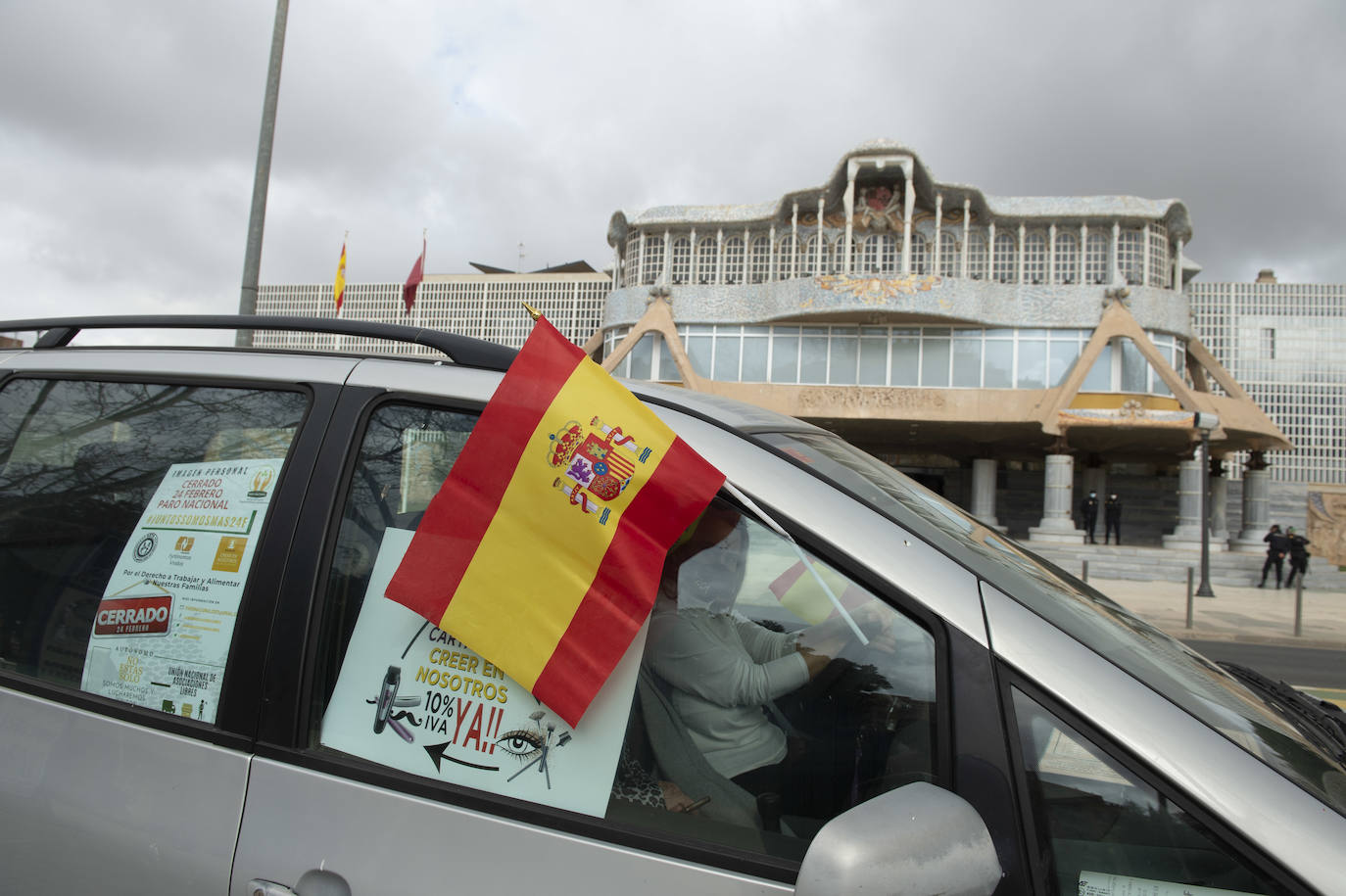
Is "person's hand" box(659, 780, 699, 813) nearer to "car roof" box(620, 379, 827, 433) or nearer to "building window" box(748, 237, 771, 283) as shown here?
"car roof" box(620, 379, 827, 433)

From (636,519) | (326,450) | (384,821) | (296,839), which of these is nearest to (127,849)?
(296,839)

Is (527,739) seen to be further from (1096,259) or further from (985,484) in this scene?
(1096,259)

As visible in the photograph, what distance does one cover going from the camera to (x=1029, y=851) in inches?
40.8

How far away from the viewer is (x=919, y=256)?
34125 millimetres

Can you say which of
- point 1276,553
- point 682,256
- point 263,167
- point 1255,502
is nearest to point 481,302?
point 682,256

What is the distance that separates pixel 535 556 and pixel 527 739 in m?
0.29

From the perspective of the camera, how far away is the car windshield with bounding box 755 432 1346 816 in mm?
1176

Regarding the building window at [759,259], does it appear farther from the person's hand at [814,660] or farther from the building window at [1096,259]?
the person's hand at [814,660]

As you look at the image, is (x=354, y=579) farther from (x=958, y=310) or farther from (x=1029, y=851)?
(x=958, y=310)

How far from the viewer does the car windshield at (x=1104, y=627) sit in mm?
1176

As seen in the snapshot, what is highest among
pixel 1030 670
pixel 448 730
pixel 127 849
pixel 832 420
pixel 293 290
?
pixel 293 290

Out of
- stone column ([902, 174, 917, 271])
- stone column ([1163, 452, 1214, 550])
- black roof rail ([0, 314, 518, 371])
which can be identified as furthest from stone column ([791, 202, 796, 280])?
black roof rail ([0, 314, 518, 371])

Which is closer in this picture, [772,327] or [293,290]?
[772,327]

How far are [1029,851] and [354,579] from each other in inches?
43.7
